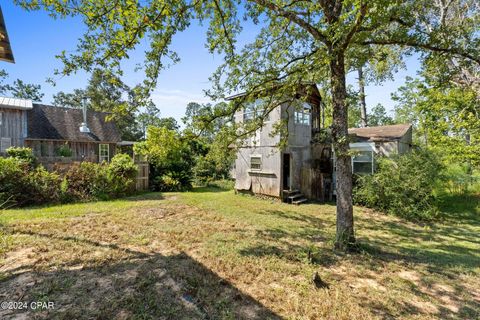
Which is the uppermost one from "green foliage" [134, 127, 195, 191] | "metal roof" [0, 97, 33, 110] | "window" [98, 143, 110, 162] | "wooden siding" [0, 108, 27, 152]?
"metal roof" [0, 97, 33, 110]

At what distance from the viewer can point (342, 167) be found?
523 centimetres

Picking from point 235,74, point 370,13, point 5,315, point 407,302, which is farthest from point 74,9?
point 407,302

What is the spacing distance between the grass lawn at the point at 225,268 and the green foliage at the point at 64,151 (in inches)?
406

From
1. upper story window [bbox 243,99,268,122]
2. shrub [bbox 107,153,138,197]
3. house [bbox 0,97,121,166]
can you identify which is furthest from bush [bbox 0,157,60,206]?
upper story window [bbox 243,99,268,122]

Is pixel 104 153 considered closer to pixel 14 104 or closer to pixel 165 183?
pixel 14 104

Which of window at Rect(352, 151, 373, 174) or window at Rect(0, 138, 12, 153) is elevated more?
window at Rect(0, 138, 12, 153)

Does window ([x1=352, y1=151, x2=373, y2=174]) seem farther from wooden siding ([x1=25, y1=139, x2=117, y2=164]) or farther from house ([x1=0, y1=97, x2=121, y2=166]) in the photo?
wooden siding ([x1=25, y1=139, x2=117, y2=164])

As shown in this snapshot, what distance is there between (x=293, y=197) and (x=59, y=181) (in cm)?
1029

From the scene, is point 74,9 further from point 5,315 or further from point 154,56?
point 5,315

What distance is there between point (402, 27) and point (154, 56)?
5.33 m

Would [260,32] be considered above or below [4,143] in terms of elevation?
above

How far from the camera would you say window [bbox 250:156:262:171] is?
12.2 metres

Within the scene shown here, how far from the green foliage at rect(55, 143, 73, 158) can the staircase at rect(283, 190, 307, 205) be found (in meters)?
15.9

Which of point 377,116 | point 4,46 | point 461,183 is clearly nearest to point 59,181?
point 4,46
